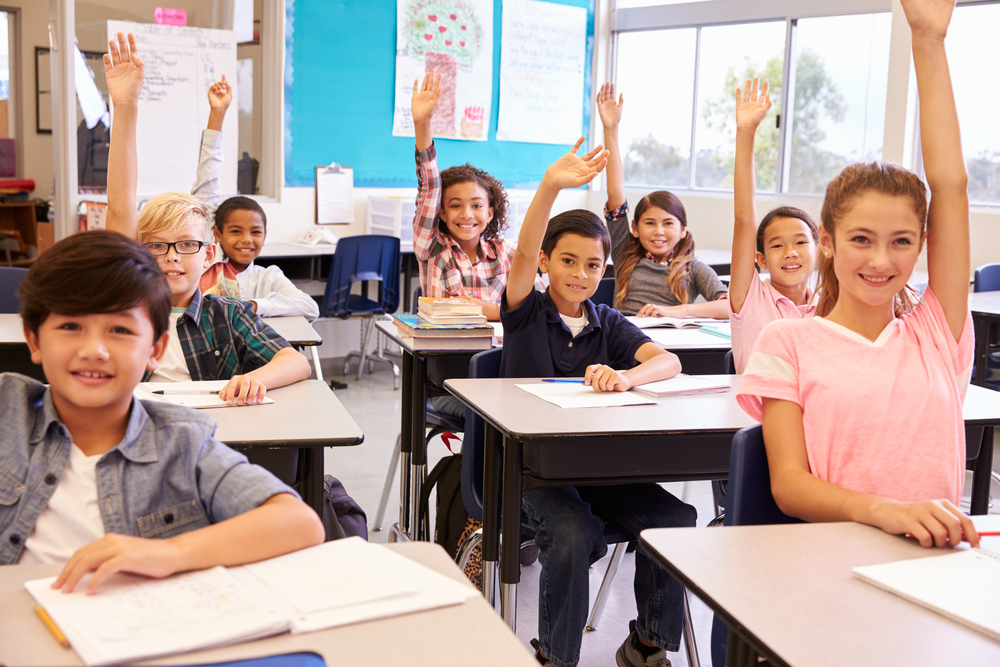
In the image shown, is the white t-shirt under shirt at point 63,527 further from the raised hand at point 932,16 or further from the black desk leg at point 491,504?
the raised hand at point 932,16

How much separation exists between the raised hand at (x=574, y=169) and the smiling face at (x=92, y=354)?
1.19 m

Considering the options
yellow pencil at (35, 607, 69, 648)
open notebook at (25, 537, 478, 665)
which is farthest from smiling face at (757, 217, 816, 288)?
yellow pencil at (35, 607, 69, 648)

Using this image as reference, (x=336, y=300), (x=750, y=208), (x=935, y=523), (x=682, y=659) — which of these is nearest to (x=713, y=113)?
(x=336, y=300)

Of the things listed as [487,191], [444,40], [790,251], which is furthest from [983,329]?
[444,40]

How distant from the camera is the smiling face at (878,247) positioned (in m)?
1.34

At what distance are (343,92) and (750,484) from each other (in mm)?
4912

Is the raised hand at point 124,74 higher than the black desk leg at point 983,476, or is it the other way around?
the raised hand at point 124,74

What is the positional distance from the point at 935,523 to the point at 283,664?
0.80 meters

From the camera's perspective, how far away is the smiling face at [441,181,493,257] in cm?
329

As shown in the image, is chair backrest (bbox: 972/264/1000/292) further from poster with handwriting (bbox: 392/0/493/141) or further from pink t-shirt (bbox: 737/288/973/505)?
poster with handwriting (bbox: 392/0/493/141)

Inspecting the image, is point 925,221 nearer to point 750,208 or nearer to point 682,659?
point 750,208

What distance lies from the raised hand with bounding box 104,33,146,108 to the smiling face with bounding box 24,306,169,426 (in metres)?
1.28

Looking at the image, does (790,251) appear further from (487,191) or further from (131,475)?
(131,475)

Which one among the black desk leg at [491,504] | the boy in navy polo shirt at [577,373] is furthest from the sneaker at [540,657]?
the black desk leg at [491,504]
